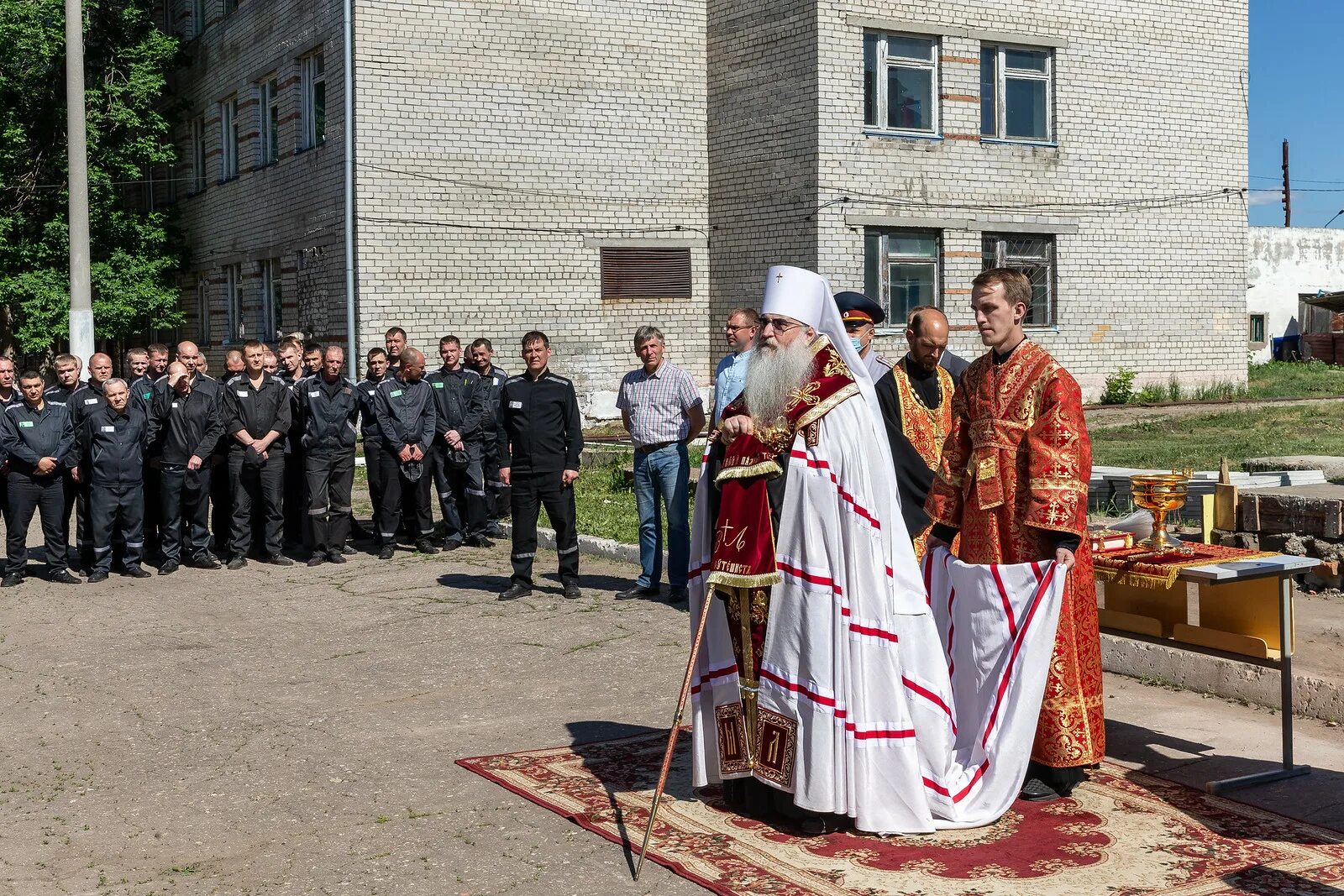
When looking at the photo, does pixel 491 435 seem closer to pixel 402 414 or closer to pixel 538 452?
pixel 402 414

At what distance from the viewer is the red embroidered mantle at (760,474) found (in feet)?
18.5

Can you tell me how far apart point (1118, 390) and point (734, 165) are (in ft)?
24.6

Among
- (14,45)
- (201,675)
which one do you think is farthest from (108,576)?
(14,45)

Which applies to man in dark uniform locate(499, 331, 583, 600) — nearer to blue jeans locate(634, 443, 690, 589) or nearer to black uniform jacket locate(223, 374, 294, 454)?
blue jeans locate(634, 443, 690, 589)

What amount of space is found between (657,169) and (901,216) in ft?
12.9

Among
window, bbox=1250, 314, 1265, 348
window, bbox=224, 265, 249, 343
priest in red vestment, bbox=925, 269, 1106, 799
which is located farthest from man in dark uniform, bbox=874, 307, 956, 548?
window, bbox=1250, 314, 1265, 348

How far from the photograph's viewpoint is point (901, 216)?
22.6 meters

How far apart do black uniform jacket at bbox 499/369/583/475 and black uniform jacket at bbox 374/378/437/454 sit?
269 cm

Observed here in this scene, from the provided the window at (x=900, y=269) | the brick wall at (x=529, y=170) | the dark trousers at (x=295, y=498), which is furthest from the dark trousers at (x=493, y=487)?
the window at (x=900, y=269)

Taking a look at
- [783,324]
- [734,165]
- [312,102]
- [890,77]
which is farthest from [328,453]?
[890,77]

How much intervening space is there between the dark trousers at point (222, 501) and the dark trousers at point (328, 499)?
2.27ft

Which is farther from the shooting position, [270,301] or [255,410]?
[270,301]

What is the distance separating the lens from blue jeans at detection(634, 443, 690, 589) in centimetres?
1049

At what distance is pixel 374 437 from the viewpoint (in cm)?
1350
